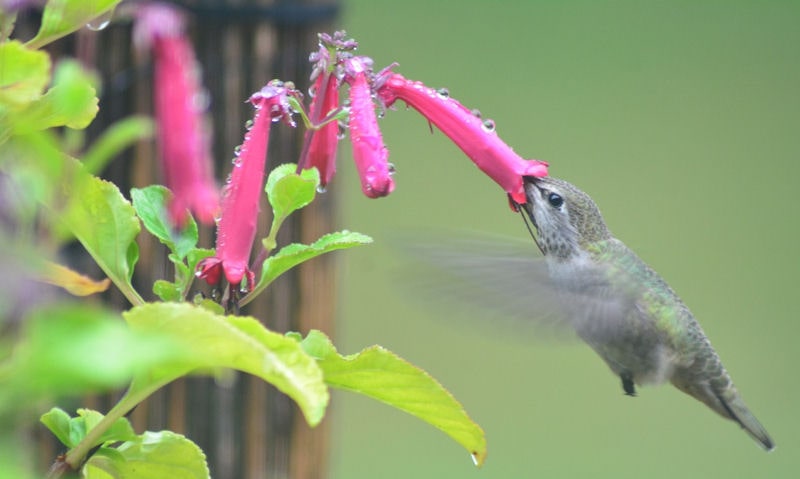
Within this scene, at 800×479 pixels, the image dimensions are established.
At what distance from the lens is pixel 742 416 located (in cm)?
177

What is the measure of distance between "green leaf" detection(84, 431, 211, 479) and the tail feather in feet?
3.39

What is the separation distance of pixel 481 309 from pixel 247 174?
46 cm

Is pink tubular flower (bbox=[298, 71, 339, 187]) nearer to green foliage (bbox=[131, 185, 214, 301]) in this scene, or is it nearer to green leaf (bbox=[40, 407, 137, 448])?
green foliage (bbox=[131, 185, 214, 301])

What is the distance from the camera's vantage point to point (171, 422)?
2518 mm

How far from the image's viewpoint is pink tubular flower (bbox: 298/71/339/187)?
0.97 m

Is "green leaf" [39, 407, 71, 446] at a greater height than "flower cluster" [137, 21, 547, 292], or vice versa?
"flower cluster" [137, 21, 547, 292]

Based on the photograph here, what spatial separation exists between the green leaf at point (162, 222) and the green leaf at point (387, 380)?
159 millimetres

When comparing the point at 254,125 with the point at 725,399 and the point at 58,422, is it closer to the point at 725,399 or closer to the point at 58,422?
the point at 58,422

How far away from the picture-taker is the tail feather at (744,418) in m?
1.75

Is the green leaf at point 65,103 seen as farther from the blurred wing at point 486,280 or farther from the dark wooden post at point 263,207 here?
the dark wooden post at point 263,207

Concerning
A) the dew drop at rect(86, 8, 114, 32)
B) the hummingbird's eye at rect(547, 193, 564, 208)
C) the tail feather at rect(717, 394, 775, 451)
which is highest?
the dew drop at rect(86, 8, 114, 32)

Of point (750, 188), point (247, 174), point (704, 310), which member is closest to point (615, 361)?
point (247, 174)

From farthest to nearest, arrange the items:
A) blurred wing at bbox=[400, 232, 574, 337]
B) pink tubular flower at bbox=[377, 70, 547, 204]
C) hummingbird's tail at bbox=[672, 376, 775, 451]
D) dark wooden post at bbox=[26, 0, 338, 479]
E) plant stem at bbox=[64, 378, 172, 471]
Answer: dark wooden post at bbox=[26, 0, 338, 479] < hummingbird's tail at bbox=[672, 376, 775, 451] < blurred wing at bbox=[400, 232, 574, 337] < pink tubular flower at bbox=[377, 70, 547, 204] < plant stem at bbox=[64, 378, 172, 471]

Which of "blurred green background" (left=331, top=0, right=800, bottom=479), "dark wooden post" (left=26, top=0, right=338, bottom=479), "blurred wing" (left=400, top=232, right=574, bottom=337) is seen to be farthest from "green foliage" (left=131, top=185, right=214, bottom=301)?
"blurred green background" (left=331, top=0, right=800, bottom=479)
